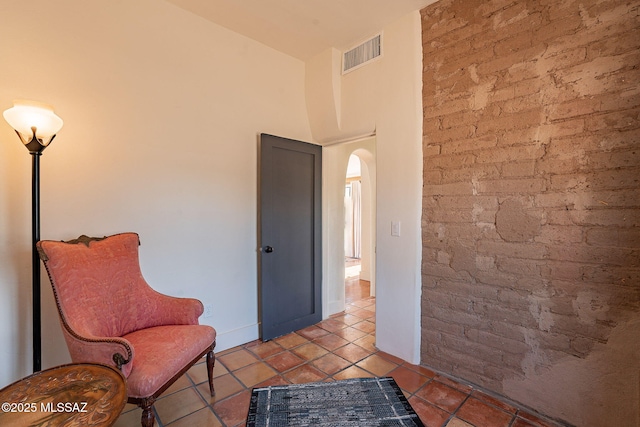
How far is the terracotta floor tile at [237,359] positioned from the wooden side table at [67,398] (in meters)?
1.35

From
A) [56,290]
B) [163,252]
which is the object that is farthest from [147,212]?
[56,290]

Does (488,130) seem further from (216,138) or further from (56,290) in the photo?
(56,290)

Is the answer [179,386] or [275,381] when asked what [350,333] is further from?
[179,386]

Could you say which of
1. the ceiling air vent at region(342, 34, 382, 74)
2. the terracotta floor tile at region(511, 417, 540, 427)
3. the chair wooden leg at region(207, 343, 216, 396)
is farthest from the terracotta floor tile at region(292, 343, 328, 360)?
the ceiling air vent at region(342, 34, 382, 74)

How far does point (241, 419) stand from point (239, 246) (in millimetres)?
1480

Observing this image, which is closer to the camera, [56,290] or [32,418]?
[32,418]

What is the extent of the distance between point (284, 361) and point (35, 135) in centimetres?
239

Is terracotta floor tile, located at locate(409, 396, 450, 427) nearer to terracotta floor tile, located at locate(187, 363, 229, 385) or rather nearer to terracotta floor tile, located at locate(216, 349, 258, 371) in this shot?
terracotta floor tile, located at locate(216, 349, 258, 371)

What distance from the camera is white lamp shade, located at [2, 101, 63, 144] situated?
1551mm

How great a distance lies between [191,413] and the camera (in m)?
1.86

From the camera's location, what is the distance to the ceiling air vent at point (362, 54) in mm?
2691

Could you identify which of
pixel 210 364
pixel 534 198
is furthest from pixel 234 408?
pixel 534 198

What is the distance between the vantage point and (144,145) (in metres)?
2.27

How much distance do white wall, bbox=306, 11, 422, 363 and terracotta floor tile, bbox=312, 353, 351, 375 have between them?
1.48ft
